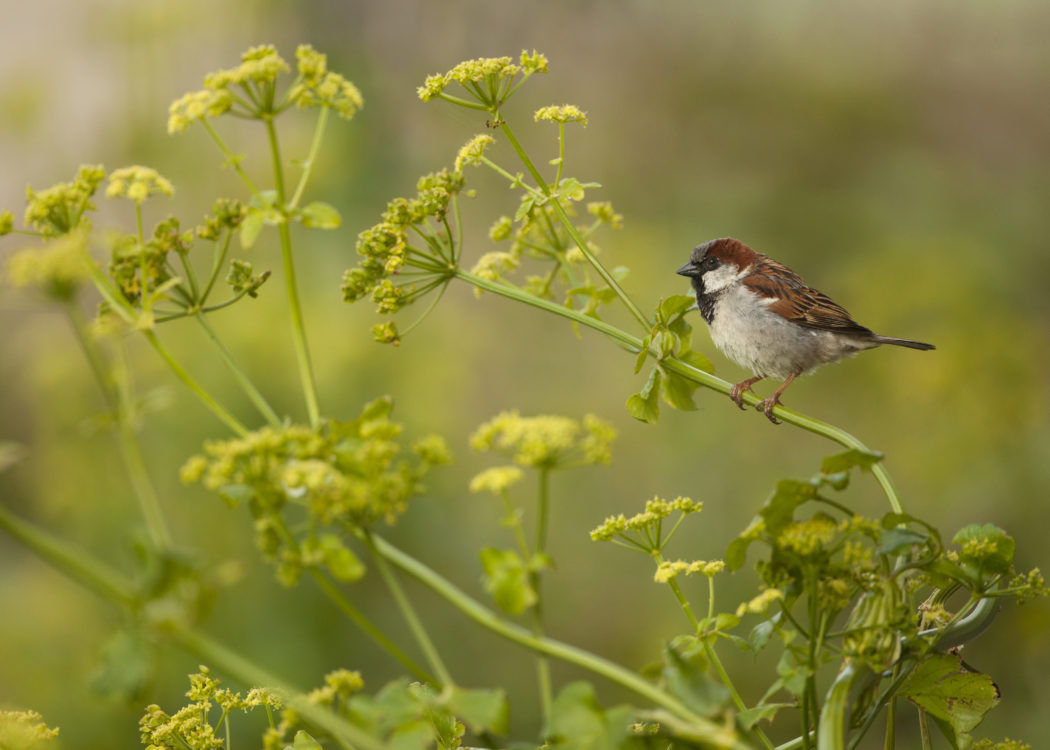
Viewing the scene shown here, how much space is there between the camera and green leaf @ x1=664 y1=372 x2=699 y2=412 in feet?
3.27

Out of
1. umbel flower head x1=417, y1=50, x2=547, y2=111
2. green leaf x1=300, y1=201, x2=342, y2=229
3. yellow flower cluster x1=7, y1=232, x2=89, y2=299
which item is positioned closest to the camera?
yellow flower cluster x1=7, y1=232, x2=89, y2=299

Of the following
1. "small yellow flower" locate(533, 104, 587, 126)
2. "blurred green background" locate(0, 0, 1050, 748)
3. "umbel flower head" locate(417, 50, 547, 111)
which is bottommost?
"blurred green background" locate(0, 0, 1050, 748)

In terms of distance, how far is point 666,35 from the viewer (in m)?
5.61

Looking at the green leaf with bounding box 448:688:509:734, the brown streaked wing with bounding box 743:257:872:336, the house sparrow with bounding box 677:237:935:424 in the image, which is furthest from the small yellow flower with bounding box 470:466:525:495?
the brown streaked wing with bounding box 743:257:872:336

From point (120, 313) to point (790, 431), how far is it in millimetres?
3718

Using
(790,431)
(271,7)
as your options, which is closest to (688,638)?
(790,431)

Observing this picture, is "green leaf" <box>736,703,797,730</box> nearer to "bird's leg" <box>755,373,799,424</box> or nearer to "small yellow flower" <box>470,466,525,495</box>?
"small yellow flower" <box>470,466,525,495</box>

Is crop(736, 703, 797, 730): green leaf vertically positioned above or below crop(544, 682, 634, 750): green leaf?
below

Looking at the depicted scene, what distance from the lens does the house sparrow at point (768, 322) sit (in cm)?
196

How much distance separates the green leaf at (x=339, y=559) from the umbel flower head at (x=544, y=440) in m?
0.14

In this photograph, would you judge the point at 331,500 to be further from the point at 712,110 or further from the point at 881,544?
the point at 712,110

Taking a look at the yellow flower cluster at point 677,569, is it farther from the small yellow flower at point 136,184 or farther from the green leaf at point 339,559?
the small yellow flower at point 136,184

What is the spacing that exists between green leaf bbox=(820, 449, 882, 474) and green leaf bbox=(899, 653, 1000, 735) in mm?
186

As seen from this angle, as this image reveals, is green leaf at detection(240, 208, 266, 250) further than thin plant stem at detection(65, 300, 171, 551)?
Yes
